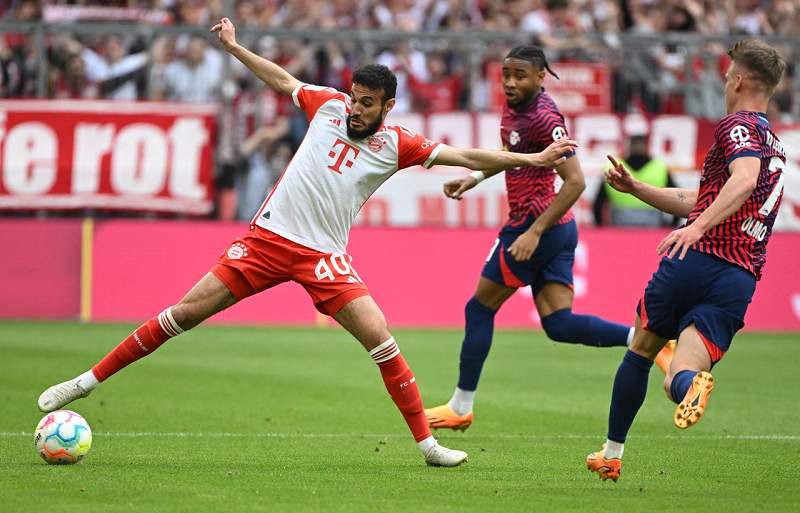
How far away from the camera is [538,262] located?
27.3ft

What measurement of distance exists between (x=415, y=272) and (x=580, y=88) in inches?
152

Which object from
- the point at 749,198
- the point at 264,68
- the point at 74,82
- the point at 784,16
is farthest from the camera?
the point at 784,16

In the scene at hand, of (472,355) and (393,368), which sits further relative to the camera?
(472,355)

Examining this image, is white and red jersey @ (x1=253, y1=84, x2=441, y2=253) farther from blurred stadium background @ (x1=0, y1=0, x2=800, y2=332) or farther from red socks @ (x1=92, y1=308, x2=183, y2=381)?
blurred stadium background @ (x1=0, y1=0, x2=800, y2=332)

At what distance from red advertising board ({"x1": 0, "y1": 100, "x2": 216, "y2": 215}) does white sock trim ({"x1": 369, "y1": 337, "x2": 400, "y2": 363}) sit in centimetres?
1011

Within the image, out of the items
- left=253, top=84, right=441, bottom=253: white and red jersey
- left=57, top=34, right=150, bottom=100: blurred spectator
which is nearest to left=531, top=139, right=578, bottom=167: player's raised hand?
left=253, top=84, right=441, bottom=253: white and red jersey

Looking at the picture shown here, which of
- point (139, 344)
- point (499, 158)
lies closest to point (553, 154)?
point (499, 158)

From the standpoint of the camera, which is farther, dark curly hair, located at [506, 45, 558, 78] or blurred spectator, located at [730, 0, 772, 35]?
blurred spectator, located at [730, 0, 772, 35]

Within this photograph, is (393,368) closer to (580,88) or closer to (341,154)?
(341,154)

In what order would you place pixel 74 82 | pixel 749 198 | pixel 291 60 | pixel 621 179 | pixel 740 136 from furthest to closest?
pixel 291 60, pixel 74 82, pixel 621 179, pixel 749 198, pixel 740 136

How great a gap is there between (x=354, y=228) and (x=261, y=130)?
224cm

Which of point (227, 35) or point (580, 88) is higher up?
point (227, 35)

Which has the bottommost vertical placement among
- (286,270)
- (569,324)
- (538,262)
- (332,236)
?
(569,324)

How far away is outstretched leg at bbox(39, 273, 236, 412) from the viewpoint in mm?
6684
